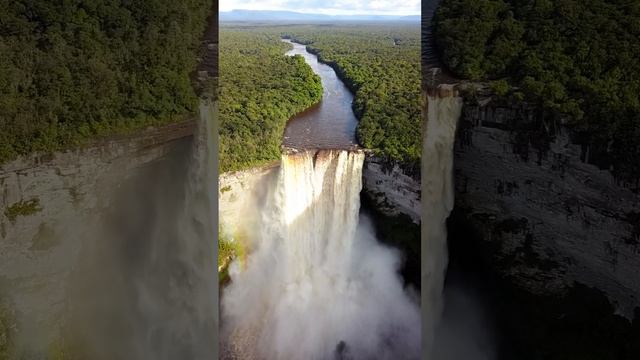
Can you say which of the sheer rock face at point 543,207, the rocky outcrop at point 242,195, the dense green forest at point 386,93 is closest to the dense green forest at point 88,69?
the rocky outcrop at point 242,195

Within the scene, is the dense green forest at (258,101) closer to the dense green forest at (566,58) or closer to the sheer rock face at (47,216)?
the sheer rock face at (47,216)

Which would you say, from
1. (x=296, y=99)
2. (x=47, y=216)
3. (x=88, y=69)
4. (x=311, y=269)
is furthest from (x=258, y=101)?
(x=47, y=216)

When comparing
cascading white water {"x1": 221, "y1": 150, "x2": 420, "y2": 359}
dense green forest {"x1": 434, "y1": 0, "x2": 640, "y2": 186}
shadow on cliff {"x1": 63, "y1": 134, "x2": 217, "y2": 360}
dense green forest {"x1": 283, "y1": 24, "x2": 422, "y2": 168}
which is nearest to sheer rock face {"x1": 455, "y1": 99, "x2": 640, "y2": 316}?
dense green forest {"x1": 434, "y1": 0, "x2": 640, "y2": 186}

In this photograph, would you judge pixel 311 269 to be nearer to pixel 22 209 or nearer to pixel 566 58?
pixel 22 209

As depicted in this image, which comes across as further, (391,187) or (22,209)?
(391,187)

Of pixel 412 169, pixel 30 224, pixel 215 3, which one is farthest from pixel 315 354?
pixel 215 3

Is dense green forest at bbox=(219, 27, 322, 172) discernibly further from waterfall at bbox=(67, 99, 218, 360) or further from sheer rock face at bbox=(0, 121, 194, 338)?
sheer rock face at bbox=(0, 121, 194, 338)
